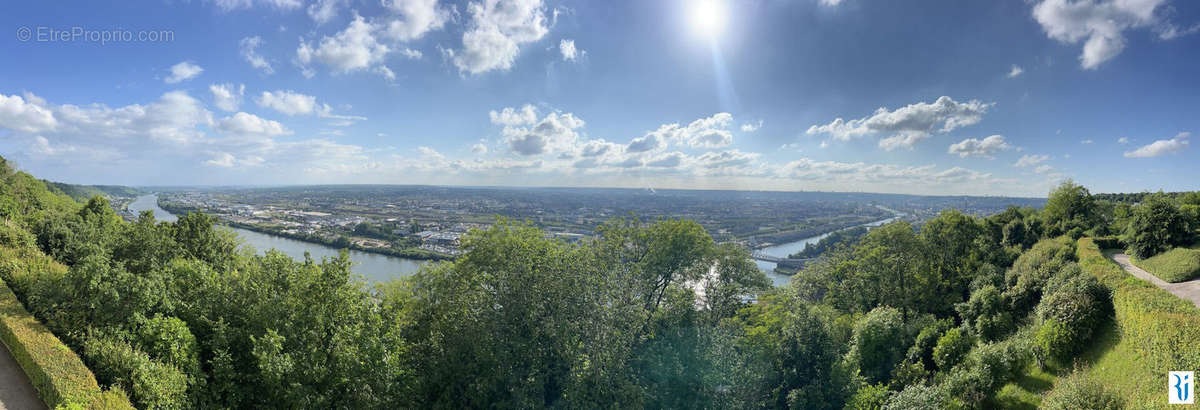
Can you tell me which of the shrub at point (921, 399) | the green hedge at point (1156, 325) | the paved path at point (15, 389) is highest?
the green hedge at point (1156, 325)

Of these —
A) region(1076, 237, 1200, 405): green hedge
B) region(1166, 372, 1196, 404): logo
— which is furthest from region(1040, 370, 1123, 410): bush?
region(1076, 237, 1200, 405): green hedge

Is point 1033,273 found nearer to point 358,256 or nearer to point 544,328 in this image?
point 544,328

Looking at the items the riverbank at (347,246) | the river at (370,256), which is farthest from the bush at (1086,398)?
the riverbank at (347,246)

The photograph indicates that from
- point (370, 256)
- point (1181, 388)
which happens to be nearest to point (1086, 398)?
point (1181, 388)

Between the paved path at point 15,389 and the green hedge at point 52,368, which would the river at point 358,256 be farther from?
the paved path at point 15,389

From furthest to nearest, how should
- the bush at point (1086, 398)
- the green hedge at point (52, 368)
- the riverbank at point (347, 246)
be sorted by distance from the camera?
the riverbank at point (347, 246) < the bush at point (1086, 398) < the green hedge at point (52, 368)

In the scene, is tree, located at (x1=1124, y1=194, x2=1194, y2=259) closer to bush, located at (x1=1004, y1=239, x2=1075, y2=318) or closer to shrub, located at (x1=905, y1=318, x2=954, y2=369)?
bush, located at (x1=1004, y1=239, x2=1075, y2=318)

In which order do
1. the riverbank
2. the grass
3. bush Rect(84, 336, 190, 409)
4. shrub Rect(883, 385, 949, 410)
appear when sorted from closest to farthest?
bush Rect(84, 336, 190, 409)
shrub Rect(883, 385, 949, 410)
the grass
the riverbank
